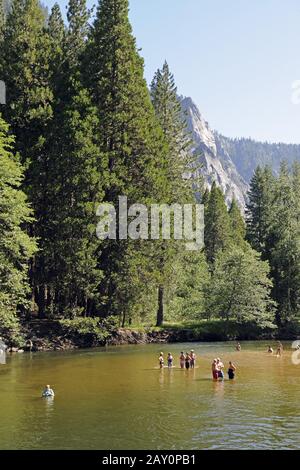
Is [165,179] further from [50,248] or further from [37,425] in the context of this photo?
[37,425]

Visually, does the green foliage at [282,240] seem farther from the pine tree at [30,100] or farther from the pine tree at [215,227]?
the pine tree at [30,100]

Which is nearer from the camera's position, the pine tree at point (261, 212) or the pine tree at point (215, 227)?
the pine tree at point (261, 212)

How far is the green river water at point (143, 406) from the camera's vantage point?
19.8 m

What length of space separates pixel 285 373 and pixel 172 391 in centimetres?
1087

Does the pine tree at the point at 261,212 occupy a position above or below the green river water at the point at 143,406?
above

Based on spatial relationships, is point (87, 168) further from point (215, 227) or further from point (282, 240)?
point (215, 227)

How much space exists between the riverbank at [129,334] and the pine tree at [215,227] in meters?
31.2

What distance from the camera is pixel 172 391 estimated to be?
97.6 ft

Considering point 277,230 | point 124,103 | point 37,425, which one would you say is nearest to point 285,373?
point 37,425

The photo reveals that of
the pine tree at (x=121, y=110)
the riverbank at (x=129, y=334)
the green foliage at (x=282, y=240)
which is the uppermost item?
the pine tree at (x=121, y=110)

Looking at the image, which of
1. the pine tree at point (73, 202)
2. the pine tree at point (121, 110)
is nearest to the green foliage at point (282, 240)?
the pine tree at point (121, 110)

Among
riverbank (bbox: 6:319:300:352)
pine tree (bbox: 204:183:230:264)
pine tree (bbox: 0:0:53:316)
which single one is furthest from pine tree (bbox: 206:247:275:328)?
pine tree (bbox: 204:183:230:264)

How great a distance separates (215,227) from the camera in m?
96.8

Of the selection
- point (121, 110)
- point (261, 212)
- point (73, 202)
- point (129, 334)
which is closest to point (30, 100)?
point (121, 110)
